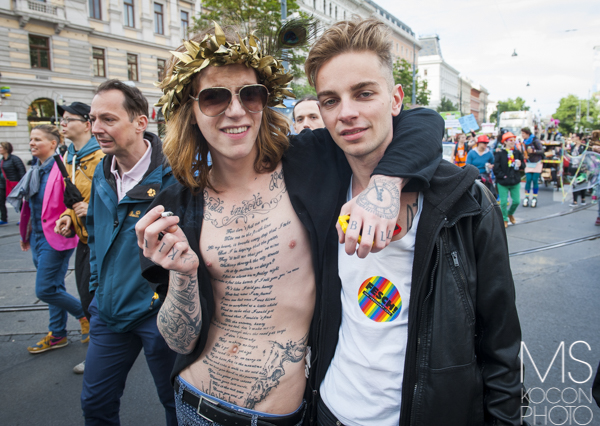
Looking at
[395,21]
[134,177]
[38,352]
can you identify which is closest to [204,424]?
[134,177]

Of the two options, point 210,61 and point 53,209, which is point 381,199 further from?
point 53,209

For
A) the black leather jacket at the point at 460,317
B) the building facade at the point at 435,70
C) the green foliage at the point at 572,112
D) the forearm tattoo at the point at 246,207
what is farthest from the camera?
the building facade at the point at 435,70

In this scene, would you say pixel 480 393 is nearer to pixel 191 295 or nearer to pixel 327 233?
pixel 327 233

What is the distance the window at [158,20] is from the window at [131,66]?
8.98 feet

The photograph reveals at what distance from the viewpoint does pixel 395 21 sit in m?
71.0

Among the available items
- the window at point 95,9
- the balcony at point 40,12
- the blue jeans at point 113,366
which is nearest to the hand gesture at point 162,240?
the blue jeans at point 113,366

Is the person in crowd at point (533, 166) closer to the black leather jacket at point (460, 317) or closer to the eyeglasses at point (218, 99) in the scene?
the black leather jacket at point (460, 317)

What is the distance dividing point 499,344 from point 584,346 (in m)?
3.27

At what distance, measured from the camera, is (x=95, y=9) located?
82.4 ft

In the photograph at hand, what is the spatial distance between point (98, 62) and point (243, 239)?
2909 cm

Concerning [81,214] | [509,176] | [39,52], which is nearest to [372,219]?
[81,214]

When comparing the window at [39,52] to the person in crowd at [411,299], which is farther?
the window at [39,52]

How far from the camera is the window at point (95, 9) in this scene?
2488 centimetres

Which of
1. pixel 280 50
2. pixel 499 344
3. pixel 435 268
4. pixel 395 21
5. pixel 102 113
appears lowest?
pixel 499 344
